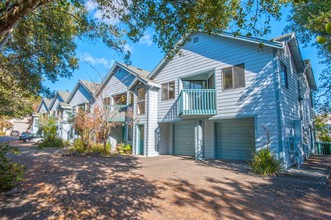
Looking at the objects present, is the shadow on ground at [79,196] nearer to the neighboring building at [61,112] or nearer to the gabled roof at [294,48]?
the gabled roof at [294,48]

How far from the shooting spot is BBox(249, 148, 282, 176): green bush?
8.43 metres

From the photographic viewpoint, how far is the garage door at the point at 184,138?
14992mm

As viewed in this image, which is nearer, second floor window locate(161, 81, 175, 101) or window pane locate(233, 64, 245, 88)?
window pane locate(233, 64, 245, 88)

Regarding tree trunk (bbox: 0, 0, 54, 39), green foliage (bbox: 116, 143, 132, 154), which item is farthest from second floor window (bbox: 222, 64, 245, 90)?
tree trunk (bbox: 0, 0, 54, 39)

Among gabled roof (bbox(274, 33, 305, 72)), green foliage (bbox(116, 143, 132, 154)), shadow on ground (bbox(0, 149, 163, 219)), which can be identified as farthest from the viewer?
green foliage (bbox(116, 143, 132, 154))

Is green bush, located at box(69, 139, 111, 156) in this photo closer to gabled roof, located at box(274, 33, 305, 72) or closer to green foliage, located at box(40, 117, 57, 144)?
green foliage, located at box(40, 117, 57, 144)

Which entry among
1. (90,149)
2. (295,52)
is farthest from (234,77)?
(90,149)

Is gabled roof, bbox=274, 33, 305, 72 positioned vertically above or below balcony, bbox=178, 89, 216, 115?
above

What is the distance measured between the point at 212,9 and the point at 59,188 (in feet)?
24.3

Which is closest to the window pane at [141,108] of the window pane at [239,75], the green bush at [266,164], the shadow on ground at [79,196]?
the window pane at [239,75]

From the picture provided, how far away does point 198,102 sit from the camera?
476 inches

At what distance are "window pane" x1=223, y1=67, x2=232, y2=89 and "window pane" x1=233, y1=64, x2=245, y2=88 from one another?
0.34 metres

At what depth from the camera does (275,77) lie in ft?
32.3

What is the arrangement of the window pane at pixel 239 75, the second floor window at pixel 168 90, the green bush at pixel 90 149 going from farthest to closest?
the second floor window at pixel 168 90 → the green bush at pixel 90 149 → the window pane at pixel 239 75
